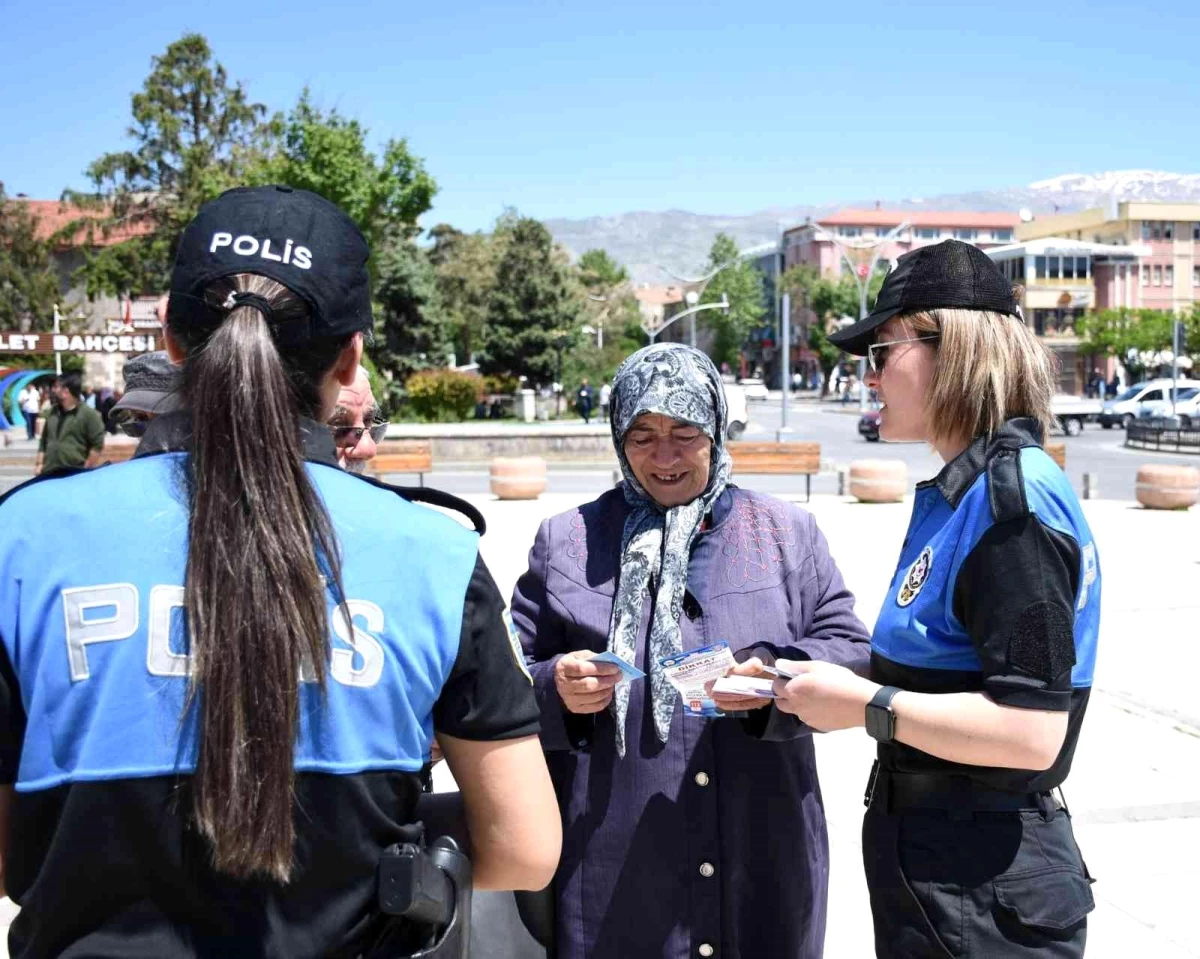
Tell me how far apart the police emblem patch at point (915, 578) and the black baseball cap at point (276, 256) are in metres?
Result: 1.11

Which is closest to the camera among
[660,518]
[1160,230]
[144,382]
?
[660,518]

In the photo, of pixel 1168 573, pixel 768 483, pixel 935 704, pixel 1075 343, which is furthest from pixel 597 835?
pixel 1075 343

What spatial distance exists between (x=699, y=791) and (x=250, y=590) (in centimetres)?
148

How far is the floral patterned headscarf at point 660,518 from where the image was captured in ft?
8.69

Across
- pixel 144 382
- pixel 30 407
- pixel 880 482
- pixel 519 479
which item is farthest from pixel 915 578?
pixel 30 407

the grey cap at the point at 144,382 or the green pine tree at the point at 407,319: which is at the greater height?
the green pine tree at the point at 407,319

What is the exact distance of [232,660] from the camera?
1.35m

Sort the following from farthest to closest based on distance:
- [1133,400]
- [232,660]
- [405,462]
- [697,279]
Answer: [1133,400], [697,279], [405,462], [232,660]

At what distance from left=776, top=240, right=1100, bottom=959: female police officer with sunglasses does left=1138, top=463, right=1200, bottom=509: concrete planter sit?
15777 mm

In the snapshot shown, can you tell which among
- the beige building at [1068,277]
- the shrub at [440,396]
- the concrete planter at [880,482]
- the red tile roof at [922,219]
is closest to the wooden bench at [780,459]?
the concrete planter at [880,482]

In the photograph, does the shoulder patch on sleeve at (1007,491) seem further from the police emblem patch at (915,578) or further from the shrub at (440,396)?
the shrub at (440,396)

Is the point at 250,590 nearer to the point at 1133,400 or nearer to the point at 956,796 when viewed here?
the point at 956,796

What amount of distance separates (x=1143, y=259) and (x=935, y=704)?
94657 mm

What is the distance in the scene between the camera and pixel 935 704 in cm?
203
